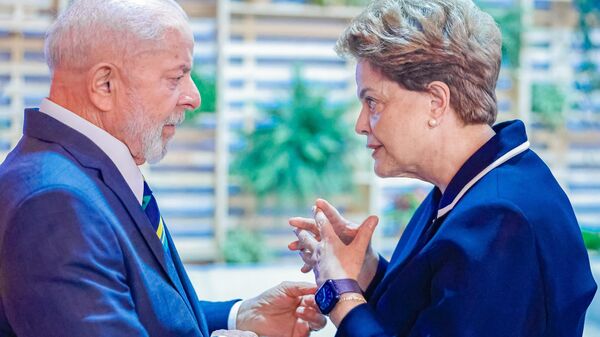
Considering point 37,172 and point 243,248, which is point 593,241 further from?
point 37,172

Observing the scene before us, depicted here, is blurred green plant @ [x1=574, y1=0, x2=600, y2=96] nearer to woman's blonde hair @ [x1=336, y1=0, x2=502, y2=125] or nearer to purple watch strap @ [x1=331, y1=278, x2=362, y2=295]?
woman's blonde hair @ [x1=336, y1=0, x2=502, y2=125]

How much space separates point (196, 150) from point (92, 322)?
176 inches

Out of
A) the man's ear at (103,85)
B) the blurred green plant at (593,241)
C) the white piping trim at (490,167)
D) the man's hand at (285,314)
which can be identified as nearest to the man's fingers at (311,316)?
the man's hand at (285,314)

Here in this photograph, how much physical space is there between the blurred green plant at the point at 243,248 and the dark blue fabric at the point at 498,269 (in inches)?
160

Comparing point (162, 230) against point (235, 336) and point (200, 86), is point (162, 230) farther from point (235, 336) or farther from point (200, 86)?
point (200, 86)

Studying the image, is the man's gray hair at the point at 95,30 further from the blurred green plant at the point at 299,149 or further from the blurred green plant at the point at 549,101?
the blurred green plant at the point at 549,101

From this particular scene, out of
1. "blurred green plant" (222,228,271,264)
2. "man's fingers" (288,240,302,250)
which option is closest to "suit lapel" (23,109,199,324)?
"man's fingers" (288,240,302,250)

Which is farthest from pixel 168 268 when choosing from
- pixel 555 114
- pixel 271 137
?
pixel 555 114

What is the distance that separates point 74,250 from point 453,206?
0.73 meters

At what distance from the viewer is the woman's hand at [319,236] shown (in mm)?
1736

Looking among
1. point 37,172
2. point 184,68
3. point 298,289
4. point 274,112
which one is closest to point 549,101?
point 274,112

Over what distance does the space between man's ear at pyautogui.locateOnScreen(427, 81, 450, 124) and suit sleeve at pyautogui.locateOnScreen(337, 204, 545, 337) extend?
0.23 meters

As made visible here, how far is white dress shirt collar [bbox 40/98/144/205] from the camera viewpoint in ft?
4.56

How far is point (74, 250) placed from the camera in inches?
47.6
